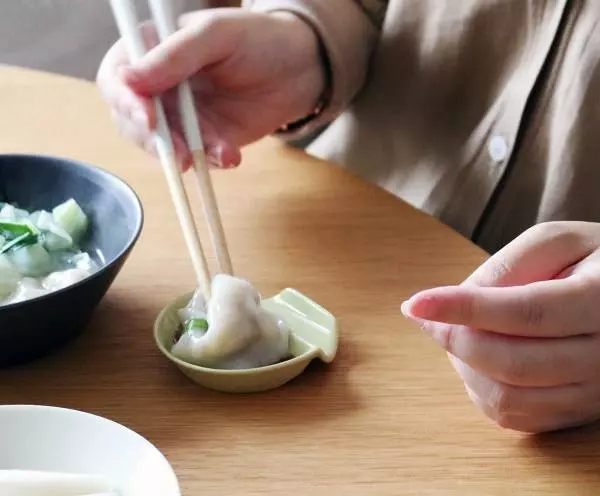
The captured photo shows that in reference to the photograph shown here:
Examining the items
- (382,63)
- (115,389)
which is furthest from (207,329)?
(382,63)

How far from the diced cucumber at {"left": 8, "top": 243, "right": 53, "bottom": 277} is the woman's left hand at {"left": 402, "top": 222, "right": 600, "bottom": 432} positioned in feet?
0.75

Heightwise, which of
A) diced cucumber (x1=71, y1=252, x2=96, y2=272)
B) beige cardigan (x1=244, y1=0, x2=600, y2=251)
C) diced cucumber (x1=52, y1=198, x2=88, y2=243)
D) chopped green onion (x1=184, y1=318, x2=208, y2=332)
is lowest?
beige cardigan (x1=244, y1=0, x2=600, y2=251)

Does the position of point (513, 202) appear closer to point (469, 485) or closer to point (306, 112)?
point (306, 112)

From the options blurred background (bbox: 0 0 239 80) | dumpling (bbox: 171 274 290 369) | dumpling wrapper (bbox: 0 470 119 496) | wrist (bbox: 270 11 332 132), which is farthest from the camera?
blurred background (bbox: 0 0 239 80)

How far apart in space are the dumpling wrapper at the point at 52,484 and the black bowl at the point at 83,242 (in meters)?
0.10

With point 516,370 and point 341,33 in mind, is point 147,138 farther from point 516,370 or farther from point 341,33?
point 516,370

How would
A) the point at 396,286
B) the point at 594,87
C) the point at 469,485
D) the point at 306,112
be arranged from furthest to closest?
the point at 306,112
the point at 594,87
the point at 396,286
the point at 469,485

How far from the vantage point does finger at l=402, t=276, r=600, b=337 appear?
0.39 meters

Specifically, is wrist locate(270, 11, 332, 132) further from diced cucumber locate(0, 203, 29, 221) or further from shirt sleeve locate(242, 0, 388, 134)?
diced cucumber locate(0, 203, 29, 221)

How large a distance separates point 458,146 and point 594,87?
13 centimetres

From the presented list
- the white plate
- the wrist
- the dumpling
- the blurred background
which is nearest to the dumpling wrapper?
the white plate

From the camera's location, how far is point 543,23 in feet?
2.25

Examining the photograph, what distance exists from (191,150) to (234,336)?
179 mm

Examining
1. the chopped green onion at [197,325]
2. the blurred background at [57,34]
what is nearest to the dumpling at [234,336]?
the chopped green onion at [197,325]
